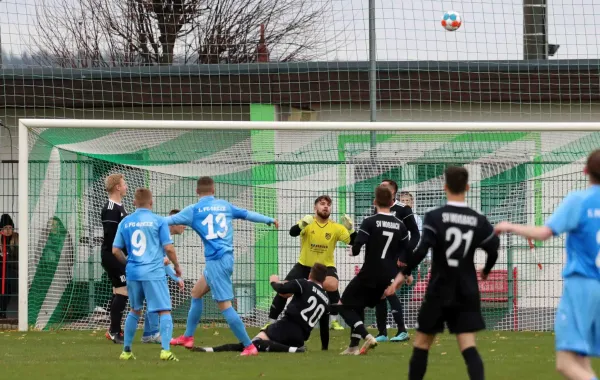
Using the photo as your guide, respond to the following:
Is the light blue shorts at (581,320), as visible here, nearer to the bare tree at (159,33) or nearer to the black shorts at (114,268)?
the black shorts at (114,268)

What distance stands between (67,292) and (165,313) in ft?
15.5

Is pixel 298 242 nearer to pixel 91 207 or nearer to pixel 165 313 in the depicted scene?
pixel 91 207

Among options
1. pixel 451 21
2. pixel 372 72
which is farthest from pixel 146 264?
pixel 451 21

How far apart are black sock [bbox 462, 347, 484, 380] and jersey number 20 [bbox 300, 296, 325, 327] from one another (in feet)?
10.9

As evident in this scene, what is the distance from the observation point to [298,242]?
1449 cm

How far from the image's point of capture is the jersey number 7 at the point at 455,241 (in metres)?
7.12

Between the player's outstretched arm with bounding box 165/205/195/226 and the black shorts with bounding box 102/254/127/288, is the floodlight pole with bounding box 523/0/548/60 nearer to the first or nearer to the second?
the player's outstretched arm with bounding box 165/205/195/226

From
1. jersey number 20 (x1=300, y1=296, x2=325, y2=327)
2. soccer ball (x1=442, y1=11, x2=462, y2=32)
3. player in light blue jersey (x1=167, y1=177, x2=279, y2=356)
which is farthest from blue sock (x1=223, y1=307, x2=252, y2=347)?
soccer ball (x1=442, y1=11, x2=462, y2=32)

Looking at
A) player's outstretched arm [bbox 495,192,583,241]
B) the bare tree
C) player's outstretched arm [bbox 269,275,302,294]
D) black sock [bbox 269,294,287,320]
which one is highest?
the bare tree

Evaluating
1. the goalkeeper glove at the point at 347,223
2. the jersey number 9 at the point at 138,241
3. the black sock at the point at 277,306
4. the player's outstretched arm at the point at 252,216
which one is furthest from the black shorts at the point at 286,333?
→ the goalkeeper glove at the point at 347,223

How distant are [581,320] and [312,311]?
4478mm

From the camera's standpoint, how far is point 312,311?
10.3 m

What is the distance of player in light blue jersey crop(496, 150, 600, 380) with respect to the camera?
612cm

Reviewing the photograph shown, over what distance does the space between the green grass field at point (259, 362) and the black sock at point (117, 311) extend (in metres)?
0.18
